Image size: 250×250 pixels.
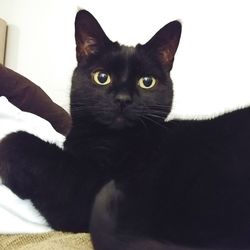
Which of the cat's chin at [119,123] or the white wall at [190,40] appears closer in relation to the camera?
the cat's chin at [119,123]

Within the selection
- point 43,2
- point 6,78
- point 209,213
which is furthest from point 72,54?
point 209,213

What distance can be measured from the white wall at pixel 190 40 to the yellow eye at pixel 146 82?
1.94ft

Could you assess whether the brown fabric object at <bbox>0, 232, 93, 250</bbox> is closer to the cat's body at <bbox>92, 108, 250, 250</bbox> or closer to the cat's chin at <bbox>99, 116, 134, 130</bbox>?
the cat's body at <bbox>92, 108, 250, 250</bbox>

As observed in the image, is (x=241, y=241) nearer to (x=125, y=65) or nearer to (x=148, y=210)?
(x=148, y=210)

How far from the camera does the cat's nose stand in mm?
850

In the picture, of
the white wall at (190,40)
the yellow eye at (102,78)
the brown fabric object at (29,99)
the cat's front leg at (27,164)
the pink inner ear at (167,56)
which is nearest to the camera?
the cat's front leg at (27,164)

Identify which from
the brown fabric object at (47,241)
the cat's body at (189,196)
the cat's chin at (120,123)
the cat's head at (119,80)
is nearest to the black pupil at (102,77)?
the cat's head at (119,80)

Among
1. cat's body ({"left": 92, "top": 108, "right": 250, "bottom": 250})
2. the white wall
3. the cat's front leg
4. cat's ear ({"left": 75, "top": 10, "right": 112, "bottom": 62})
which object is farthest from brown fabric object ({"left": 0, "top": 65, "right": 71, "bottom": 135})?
cat's body ({"left": 92, "top": 108, "right": 250, "bottom": 250})

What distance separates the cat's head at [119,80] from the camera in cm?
87

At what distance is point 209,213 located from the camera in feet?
2.21

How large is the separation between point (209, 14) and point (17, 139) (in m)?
1.20

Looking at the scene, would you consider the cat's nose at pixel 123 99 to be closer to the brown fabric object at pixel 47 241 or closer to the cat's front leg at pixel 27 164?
the cat's front leg at pixel 27 164

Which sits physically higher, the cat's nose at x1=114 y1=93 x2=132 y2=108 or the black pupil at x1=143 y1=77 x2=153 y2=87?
the black pupil at x1=143 y1=77 x2=153 y2=87

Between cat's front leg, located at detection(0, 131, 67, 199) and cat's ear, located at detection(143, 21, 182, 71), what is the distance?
38 centimetres
